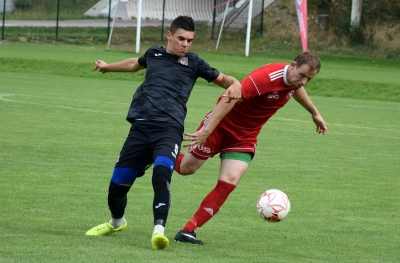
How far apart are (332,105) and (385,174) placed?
42.7 feet

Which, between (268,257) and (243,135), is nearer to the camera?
(268,257)

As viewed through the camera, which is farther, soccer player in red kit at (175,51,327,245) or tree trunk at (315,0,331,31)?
tree trunk at (315,0,331,31)

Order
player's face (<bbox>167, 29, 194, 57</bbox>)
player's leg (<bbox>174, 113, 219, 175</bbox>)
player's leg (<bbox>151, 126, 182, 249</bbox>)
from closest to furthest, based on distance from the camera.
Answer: player's leg (<bbox>151, 126, 182, 249</bbox>)
player's face (<bbox>167, 29, 194, 57</bbox>)
player's leg (<bbox>174, 113, 219, 175</bbox>)

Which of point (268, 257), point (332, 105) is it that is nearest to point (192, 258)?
point (268, 257)

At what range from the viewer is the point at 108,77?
3344cm

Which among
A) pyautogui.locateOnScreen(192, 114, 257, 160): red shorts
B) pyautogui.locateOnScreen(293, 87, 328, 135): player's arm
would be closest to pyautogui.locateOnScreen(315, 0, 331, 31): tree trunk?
pyautogui.locateOnScreen(293, 87, 328, 135): player's arm

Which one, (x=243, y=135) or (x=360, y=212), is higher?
(x=243, y=135)

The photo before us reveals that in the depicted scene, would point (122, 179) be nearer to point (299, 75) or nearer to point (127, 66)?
point (127, 66)

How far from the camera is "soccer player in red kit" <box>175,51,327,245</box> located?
7.51 m

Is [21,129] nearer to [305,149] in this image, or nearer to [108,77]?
[305,149]

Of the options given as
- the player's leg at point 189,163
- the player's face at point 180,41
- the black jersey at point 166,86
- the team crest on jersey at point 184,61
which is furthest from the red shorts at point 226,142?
the player's face at point 180,41

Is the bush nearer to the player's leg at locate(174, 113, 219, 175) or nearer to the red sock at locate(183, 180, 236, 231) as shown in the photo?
the player's leg at locate(174, 113, 219, 175)

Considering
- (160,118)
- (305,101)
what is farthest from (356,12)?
(160,118)

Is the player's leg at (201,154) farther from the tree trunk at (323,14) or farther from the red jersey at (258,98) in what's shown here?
the tree trunk at (323,14)
